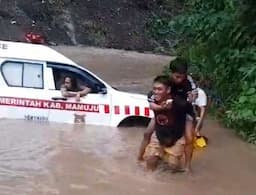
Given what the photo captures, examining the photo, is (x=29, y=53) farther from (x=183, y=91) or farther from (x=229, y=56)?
(x=229, y=56)

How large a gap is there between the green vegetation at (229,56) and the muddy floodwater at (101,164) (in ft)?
1.31

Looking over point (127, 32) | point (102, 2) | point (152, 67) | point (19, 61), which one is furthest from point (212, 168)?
point (102, 2)

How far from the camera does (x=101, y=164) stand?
10.1 meters

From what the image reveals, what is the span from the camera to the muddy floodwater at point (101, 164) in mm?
9125

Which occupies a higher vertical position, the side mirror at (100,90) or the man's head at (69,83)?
the man's head at (69,83)

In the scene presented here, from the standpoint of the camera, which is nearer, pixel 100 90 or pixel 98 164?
pixel 98 164

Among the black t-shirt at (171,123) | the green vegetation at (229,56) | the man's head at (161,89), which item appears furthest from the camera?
the green vegetation at (229,56)

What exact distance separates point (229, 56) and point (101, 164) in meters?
4.58

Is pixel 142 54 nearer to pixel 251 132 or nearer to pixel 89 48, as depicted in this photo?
pixel 89 48

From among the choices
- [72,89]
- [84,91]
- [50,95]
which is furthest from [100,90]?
[50,95]

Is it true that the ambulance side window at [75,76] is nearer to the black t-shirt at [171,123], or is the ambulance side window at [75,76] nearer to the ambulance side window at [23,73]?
the ambulance side window at [23,73]

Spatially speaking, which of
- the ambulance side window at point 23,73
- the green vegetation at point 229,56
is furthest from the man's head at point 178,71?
the ambulance side window at point 23,73

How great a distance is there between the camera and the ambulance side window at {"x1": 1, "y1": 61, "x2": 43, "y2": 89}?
11.7 m

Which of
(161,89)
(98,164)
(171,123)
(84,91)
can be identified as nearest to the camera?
(161,89)
